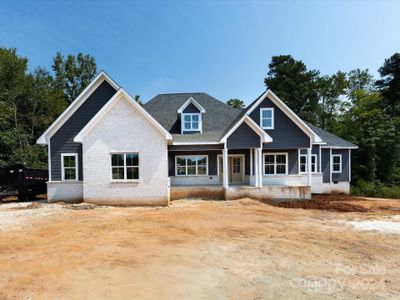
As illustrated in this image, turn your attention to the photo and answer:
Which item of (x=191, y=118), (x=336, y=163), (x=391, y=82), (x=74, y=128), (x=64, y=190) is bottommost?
(x=64, y=190)

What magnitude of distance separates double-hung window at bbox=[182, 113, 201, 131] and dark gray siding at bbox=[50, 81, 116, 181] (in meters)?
6.21

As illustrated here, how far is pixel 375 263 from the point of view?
618 cm

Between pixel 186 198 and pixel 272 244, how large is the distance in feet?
30.6

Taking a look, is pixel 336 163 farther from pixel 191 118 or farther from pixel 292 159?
pixel 191 118

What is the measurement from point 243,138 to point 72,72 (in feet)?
125

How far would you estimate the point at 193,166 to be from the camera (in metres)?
19.2

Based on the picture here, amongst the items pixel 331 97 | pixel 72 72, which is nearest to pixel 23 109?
pixel 72 72

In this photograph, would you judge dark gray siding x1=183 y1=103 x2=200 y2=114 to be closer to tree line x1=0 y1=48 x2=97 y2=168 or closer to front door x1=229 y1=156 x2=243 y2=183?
front door x1=229 y1=156 x2=243 y2=183

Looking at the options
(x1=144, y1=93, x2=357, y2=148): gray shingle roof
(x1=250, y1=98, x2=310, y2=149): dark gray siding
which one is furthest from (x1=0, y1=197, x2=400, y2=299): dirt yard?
(x1=144, y1=93, x2=357, y2=148): gray shingle roof

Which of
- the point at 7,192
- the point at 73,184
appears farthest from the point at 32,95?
the point at 73,184

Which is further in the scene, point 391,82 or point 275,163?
point 391,82

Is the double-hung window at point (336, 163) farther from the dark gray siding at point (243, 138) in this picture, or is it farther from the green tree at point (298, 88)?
the green tree at point (298, 88)

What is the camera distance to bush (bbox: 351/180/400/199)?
21891mm

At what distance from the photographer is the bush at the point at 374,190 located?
21891 mm
